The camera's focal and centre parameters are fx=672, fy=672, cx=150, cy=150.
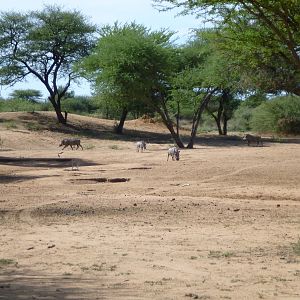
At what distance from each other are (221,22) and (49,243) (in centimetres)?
493

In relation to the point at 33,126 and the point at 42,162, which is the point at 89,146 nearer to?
the point at 33,126

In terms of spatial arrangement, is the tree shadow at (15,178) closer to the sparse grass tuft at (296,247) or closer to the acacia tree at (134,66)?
the sparse grass tuft at (296,247)

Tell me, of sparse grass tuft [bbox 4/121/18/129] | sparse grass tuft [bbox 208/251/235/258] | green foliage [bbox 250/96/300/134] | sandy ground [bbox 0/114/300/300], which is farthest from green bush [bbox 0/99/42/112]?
sparse grass tuft [bbox 208/251/235/258]

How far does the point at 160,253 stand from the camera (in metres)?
9.73

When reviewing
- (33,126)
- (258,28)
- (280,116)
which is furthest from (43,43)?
(258,28)

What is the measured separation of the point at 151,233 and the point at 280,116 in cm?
5512

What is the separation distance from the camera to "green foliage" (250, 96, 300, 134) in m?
64.0

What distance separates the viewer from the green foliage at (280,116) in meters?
64.0

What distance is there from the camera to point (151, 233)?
11.7m

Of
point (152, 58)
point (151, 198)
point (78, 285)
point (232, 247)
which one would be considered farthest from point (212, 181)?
point (152, 58)

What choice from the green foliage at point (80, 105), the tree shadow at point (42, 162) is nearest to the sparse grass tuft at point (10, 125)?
the tree shadow at point (42, 162)

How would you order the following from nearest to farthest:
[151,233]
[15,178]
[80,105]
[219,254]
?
[219,254]
[151,233]
[15,178]
[80,105]

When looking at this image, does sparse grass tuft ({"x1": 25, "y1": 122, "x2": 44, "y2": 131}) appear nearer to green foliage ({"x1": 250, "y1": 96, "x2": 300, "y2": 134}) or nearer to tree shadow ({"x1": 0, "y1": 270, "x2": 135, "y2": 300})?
green foliage ({"x1": 250, "y1": 96, "x2": 300, "y2": 134})

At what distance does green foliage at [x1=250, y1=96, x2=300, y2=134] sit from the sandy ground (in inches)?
1635
